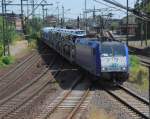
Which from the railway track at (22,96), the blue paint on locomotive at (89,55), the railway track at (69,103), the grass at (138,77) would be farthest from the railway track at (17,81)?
the grass at (138,77)

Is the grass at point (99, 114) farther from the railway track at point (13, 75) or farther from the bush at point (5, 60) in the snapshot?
the bush at point (5, 60)

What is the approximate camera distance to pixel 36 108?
2119 cm

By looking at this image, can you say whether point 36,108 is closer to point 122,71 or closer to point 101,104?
point 101,104

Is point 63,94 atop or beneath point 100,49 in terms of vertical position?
beneath

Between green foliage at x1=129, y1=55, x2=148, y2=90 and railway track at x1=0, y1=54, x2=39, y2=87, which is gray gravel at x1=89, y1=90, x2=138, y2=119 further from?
railway track at x1=0, y1=54, x2=39, y2=87

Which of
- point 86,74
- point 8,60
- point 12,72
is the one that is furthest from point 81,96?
point 8,60

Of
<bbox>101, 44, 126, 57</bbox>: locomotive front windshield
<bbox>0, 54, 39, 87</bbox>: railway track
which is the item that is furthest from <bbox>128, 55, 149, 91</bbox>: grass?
<bbox>0, 54, 39, 87</bbox>: railway track

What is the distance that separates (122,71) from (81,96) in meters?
3.85

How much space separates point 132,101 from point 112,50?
18.2 ft

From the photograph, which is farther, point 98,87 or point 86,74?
point 86,74

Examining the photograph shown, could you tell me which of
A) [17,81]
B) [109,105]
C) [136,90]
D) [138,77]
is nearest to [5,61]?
[17,81]

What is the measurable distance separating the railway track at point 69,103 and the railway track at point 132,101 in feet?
4.72

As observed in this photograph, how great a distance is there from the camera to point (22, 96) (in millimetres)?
25750

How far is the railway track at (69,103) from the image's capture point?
1956 centimetres
